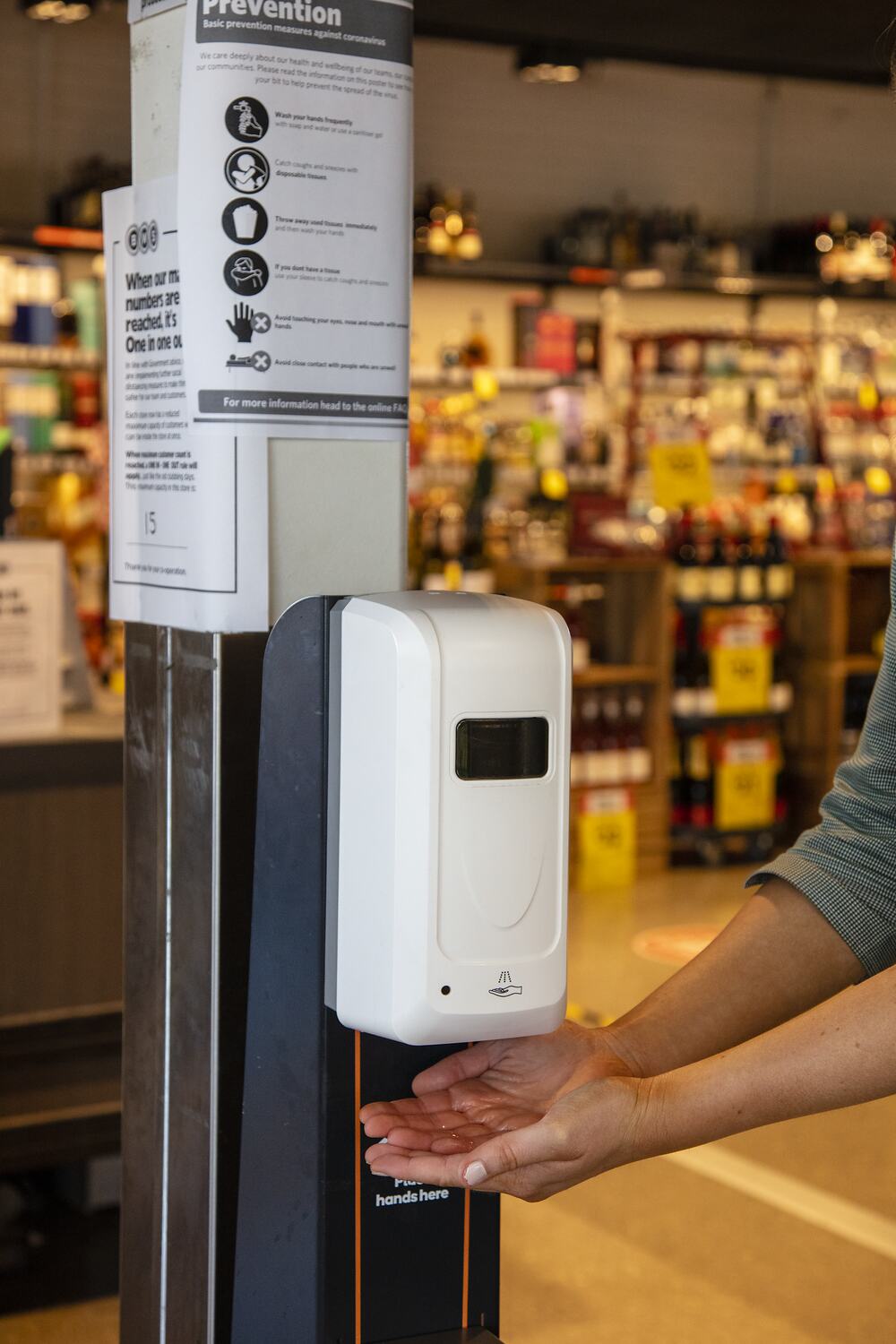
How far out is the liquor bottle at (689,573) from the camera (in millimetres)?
7152

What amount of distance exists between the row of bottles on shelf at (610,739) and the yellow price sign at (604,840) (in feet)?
0.25

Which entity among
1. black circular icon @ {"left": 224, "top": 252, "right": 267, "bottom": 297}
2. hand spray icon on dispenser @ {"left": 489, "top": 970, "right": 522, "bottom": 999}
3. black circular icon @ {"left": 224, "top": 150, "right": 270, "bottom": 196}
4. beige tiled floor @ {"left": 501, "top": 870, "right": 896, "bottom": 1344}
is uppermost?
black circular icon @ {"left": 224, "top": 150, "right": 270, "bottom": 196}

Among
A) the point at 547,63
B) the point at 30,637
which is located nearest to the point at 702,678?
the point at 547,63

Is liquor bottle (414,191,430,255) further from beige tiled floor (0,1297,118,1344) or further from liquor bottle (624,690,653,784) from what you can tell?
beige tiled floor (0,1297,118,1344)

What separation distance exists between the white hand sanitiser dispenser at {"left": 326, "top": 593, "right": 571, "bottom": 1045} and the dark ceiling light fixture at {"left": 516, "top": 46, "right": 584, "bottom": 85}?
6578mm

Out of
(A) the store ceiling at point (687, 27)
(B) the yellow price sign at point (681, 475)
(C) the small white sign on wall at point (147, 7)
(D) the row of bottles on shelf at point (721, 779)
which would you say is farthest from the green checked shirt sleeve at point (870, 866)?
(D) the row of bottles on shelf at point (721, 779)

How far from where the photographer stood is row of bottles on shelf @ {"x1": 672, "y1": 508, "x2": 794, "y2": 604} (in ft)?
23.6

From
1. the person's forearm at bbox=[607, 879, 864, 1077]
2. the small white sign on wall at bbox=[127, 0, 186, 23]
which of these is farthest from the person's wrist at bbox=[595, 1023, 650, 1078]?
the small white sign on wall at bbox=[127, 0, 186, 23]

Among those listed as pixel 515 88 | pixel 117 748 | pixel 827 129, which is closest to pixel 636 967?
pixel 117 748

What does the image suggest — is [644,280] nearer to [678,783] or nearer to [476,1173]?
[678,783]

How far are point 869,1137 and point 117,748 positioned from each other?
2.14 metres

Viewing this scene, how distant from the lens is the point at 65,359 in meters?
7.68

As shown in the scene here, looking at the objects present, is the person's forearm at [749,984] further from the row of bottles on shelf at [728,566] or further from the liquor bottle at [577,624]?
the row of bottles on shelf at [728,566]

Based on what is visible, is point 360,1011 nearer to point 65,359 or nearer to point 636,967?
point 636,967
